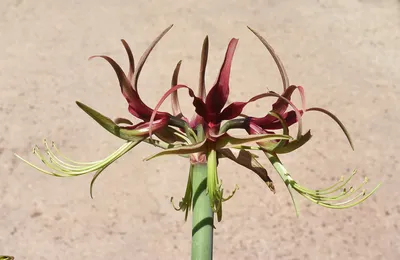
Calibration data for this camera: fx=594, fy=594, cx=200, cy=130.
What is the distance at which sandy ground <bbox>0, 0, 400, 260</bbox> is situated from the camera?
131cm

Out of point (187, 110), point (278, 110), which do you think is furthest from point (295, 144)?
point (187, 110)

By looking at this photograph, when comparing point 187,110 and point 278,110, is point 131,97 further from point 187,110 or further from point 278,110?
point 187,110

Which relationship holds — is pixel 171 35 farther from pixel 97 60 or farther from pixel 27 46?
pixel 27 46

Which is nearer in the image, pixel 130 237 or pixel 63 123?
pixel 130 237

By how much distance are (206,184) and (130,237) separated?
961 mm

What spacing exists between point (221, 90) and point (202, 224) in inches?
3.5

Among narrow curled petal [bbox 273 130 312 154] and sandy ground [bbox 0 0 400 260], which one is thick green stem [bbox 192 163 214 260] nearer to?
narrow curled petal [bbox 273 130 312 154]

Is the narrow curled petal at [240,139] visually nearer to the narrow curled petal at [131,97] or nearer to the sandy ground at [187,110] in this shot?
the narrow curled petal at [131,97]

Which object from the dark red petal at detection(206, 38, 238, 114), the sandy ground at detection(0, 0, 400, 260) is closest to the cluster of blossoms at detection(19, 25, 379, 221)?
the dark red petal at detection(206, 38, 238, 114)

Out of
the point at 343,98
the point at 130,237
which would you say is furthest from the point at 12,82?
the point at 343,98

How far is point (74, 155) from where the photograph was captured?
4.84 ft

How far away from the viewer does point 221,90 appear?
0.39 metres

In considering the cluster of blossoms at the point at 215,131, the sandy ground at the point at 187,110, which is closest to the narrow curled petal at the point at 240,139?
the cluster of blossoms at the point at 215,131

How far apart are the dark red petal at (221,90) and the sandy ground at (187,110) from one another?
0.93 m
